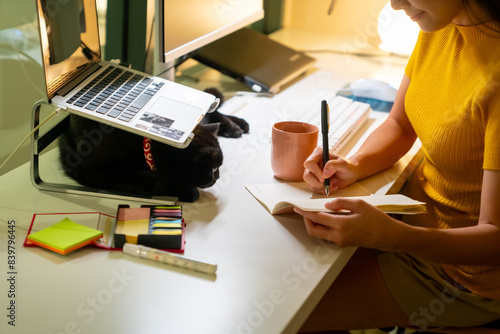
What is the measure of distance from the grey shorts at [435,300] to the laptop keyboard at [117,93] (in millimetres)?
553

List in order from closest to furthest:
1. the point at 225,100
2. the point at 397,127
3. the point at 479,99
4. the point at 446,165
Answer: the point at 479,99
the point at 446,165
the point at 397,127
the point at 225,100

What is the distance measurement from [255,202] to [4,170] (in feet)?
1.58

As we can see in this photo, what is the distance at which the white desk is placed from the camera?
63 centimetres

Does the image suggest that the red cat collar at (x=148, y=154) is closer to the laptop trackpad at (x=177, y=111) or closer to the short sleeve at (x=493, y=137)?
the laptop trackpad at (x=177, y=111)

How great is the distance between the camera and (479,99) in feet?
2.74

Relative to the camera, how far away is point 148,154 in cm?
90

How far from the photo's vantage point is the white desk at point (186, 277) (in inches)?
24.9

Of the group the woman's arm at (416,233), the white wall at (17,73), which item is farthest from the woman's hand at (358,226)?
the white wall at (17,73)

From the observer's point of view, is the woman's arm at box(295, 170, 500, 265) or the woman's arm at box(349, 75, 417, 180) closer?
the woman's arm at box(295, 170, 500, 265)

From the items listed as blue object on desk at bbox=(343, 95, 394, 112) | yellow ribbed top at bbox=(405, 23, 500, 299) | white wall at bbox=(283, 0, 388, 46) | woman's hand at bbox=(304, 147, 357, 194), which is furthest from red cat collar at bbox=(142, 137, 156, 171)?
white wall at bbox=(283, 0, 388, 46)

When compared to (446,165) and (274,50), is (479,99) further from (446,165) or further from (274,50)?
(274,50)

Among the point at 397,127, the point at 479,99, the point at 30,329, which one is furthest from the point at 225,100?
the point at 30,329

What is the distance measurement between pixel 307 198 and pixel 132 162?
1.07 feet

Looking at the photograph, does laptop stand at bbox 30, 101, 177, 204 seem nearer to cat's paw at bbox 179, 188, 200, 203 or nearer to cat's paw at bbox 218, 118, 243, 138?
cat's paw at bbox 179, 188, 200, 203
